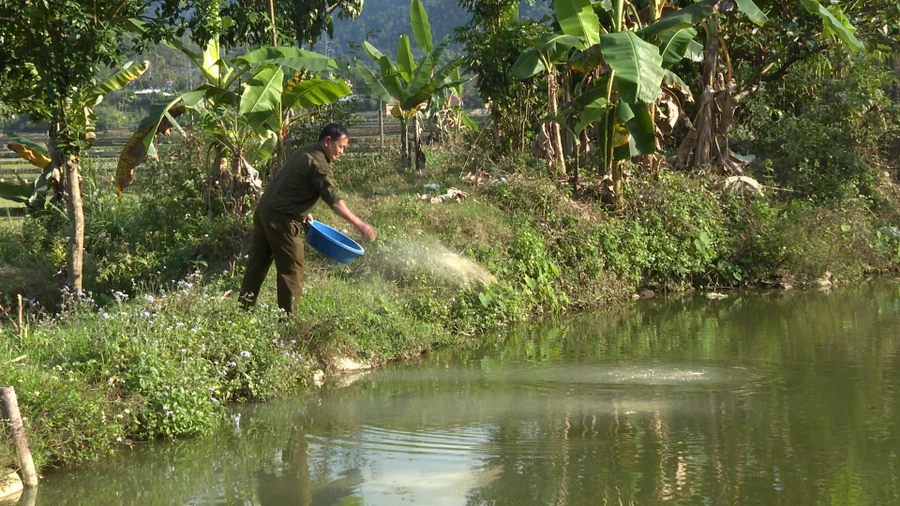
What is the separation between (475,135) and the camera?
17.0m

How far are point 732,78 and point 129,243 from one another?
29.2 feet

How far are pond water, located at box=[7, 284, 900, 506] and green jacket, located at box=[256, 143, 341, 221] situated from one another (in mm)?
1496

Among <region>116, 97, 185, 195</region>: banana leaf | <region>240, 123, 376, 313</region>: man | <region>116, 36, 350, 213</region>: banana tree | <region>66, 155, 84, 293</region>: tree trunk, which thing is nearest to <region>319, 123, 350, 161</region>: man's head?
<region>240, 123, 376, 313</region>: man

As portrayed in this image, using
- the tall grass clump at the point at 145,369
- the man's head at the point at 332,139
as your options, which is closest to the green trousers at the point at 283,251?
the tall grass clump at the point at 145,369

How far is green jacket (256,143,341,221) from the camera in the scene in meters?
8.80

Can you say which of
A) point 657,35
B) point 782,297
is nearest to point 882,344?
point 782,297

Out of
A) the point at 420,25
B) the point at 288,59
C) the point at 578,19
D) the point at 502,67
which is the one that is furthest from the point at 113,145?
the point at 578,19

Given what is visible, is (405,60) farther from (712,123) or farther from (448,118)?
(448,118)

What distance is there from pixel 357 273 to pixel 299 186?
7.90ft

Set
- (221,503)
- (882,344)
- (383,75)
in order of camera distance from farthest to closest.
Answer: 1. (383,75)
2. (882,344)
3. (221,503)

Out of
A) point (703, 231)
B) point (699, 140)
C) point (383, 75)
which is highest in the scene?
point (383, 75)

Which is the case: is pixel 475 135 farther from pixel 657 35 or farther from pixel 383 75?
pixel 657 35

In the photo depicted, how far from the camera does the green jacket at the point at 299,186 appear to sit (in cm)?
880

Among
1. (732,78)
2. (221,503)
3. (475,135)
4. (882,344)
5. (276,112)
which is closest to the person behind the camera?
(221,503)
